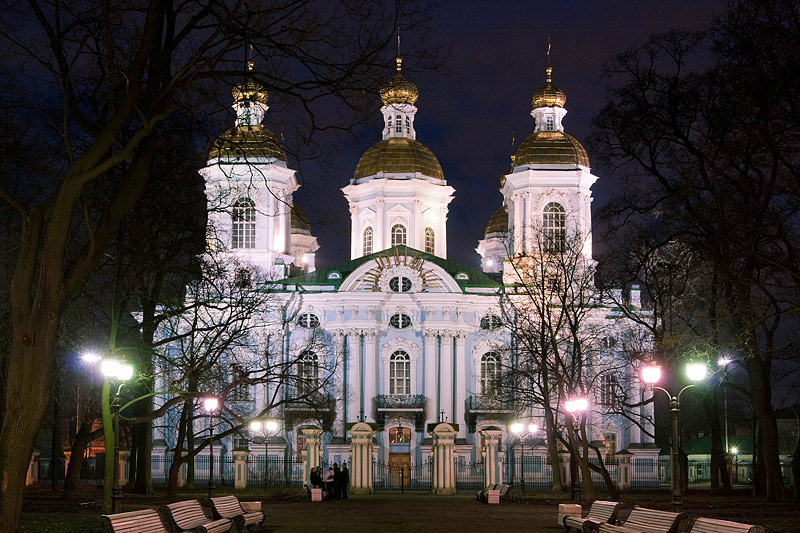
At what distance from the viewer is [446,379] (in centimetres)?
5697

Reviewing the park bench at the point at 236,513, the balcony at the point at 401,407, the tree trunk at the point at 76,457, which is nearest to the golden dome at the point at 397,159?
the balcony at the point at 401,407

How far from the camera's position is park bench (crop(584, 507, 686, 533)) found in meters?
15.2

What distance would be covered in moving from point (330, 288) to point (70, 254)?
3200 cm

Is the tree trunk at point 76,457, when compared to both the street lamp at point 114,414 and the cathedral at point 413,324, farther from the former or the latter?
the cathedral at point 413,324

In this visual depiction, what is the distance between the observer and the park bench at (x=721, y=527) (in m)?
12.1

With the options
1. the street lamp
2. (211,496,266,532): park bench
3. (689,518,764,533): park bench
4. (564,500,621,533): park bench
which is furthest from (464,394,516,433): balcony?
(689,518,764,533): park bench

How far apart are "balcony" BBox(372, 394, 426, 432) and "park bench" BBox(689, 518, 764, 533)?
139 ft

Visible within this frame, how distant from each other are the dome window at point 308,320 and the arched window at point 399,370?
4192 mm

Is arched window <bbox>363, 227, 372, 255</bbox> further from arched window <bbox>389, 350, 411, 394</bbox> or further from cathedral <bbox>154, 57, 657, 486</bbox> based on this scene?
arched window <bbox>389, 350, 411, 394</bbox>

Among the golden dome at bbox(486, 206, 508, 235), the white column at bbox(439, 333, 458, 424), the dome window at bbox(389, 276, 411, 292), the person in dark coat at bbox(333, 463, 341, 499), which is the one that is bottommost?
the person in dark coat at bbox(333, 463, 341, 499)

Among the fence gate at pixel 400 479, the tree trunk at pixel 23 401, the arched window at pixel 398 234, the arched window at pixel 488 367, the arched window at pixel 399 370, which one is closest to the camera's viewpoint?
the tree trunk at pixel 23 401

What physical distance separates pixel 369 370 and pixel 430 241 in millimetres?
10125

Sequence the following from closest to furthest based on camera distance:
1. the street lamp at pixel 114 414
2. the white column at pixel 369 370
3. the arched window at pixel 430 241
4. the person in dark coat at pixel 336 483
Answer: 1. the street lamp at pixel 114 414
2. the person in dark coat at pixel 336 483
3. the white column at pixel 369 370
4. the arched window at pixel 430 241

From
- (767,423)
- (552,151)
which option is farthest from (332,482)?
(552,151)
